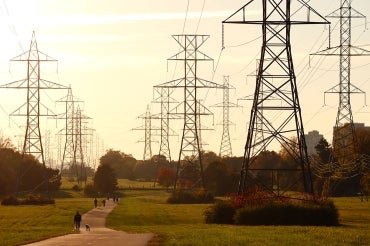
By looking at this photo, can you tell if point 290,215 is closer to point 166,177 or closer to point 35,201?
→ point 35,201

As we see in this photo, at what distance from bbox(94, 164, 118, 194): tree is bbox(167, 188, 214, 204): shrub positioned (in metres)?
44.5

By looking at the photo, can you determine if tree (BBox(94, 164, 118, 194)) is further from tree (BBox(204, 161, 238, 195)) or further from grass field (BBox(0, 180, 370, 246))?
grass field (BBox(0, 180, 370, 246))

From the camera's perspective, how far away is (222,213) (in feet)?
224

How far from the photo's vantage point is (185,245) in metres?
39.0

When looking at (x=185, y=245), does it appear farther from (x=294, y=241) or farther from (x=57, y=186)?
(x=57, y=186)

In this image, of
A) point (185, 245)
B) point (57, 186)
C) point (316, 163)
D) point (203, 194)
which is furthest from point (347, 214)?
point (57, 186)

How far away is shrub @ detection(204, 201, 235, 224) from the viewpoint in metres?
67.7

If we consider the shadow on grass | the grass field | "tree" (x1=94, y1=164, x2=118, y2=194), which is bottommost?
the grass field

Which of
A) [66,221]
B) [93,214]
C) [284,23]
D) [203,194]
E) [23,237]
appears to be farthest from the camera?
[203,194]

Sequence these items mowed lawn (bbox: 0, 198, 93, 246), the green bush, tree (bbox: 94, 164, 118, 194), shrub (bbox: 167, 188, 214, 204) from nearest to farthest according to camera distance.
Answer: mowed lawn (bbox: 0, 198, 93, 246)
the green bush
shrub (bbox: 167, 188, 214, 204)
tree (bbox: 94, 164, 118, 194)

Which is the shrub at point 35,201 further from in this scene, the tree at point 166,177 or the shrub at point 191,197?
the tree at point 166,177

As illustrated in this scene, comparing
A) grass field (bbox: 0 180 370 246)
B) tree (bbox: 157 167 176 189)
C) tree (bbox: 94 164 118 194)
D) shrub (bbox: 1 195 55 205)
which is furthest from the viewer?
tree (bbox: 157 167 176 189)

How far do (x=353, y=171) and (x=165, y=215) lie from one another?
5189 cm

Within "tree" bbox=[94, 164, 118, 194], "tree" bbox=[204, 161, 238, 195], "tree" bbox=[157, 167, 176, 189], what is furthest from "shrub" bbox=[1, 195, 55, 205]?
"tree" bbox=[157, 167, 176, 189]
